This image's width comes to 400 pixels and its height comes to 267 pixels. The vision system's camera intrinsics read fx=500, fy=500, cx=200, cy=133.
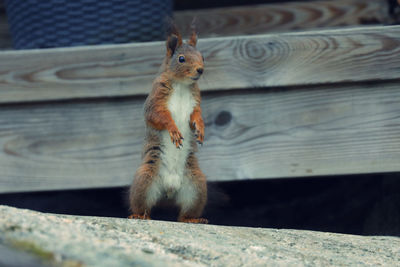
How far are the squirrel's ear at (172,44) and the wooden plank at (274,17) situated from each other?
1445 mm

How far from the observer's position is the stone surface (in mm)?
1288

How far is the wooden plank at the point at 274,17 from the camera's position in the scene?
12.5 ft

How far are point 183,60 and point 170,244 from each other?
37.8 inches

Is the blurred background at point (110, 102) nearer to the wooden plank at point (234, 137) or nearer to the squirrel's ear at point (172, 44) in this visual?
the wooden plank at point (234, 137)

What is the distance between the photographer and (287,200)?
3949 millimetres

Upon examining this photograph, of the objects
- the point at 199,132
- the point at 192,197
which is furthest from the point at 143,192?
the point at 199,132

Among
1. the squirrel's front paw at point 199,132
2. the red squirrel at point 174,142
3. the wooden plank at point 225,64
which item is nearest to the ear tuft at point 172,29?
the red squirrel at point 174,142

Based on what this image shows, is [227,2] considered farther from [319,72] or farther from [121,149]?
[121,149]

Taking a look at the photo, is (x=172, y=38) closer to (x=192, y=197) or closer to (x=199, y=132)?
(x=199, y=132)

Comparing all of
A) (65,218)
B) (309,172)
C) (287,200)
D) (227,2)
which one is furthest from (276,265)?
(227,2)

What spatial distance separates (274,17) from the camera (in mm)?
3828

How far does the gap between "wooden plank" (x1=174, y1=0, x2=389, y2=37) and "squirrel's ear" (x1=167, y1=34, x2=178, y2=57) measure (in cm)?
145

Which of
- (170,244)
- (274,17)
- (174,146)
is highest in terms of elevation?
(274,17)

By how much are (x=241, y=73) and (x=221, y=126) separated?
13.1 inches
